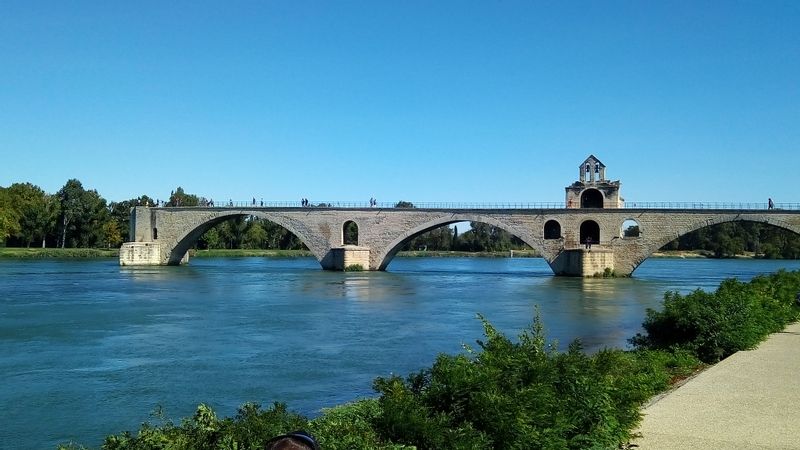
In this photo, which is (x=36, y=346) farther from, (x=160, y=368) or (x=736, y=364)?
(x=736, y=364)

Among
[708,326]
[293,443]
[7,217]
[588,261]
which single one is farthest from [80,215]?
[293,443]

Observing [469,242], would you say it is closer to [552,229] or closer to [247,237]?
[247,237]

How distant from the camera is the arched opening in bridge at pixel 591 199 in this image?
54.6m

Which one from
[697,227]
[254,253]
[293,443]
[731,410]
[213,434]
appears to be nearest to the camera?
[293,443]

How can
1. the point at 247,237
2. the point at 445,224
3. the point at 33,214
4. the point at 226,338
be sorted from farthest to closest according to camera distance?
1. the point at 247,237
2. the point at 33,214
3. the point at 445,224
4. the point at 226,338

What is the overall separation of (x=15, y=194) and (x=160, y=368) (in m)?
71.6

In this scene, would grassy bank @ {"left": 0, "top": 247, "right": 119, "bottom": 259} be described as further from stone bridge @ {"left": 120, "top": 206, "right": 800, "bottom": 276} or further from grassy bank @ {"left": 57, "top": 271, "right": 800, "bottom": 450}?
grassy bank @ {"left": 57, "top": 271, "right": 800, "bottom": 450}

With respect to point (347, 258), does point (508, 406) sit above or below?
below

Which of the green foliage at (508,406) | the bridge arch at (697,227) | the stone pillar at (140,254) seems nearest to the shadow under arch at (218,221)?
the stone pillar at (140,254)

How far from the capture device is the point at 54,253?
7231cm

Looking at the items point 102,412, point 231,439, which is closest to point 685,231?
point 102,412

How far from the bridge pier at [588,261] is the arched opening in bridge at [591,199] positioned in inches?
185

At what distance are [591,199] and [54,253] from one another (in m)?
51.1

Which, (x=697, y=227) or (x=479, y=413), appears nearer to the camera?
(x=479, y=413)
